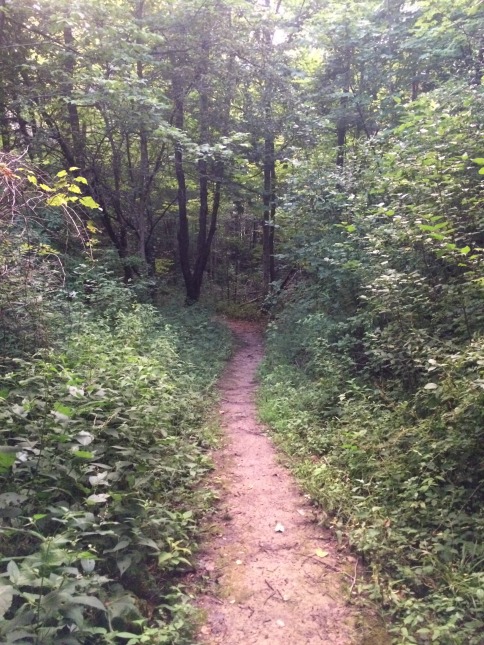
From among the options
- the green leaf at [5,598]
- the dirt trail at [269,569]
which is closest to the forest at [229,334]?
the green leaf at [5,598]

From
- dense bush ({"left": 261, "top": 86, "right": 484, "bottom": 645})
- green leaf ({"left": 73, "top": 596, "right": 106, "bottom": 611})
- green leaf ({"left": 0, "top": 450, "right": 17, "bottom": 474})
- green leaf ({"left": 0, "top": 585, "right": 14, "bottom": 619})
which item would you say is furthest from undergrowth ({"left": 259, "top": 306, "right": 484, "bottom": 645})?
green leaf ({"left": 0, "top": 450, "right": 17, "bottom": 474})

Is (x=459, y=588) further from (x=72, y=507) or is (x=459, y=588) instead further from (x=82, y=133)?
(x=82, y=133)

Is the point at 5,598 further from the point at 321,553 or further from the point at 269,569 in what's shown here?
the point at 321,553

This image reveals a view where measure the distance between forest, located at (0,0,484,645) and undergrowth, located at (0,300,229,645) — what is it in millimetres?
→ 21

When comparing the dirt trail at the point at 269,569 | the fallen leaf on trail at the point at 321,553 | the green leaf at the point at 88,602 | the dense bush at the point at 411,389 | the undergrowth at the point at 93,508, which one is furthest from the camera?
the fallen leaf on trail at the point at 321,553

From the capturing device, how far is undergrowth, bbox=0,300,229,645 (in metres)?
2.22

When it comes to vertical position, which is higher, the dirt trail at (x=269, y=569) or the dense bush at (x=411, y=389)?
the dense bush at (x=411, y=389)

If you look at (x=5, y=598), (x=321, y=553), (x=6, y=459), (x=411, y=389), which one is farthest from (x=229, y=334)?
(x=5, y=598)

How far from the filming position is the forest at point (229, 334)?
2951 mm

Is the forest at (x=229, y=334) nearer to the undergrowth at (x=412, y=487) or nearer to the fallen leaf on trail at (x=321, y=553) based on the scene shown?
the undergrowth at (x=412, y=487)

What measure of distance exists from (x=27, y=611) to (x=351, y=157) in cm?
965

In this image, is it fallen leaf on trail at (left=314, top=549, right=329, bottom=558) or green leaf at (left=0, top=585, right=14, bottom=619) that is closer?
green leaf at (left=0, top=585, right=14, bottom=619)

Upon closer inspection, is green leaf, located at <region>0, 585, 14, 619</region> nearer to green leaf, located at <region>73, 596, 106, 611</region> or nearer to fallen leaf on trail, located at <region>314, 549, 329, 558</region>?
green leaf, located at <region>73, 596, 106, 611</region>

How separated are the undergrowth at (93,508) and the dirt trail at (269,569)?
27cm
